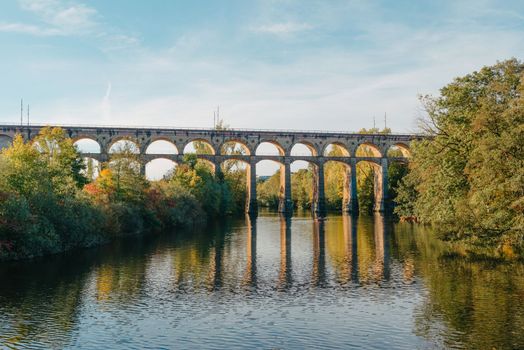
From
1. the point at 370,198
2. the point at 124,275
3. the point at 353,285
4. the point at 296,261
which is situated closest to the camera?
the point at 353,285

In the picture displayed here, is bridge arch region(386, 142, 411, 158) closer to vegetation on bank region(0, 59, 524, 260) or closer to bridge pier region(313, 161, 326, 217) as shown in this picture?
bridge pier region(313, 161, 326, 217)

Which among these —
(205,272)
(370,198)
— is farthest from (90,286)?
(370,198)

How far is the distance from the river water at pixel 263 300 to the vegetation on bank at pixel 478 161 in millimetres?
1979

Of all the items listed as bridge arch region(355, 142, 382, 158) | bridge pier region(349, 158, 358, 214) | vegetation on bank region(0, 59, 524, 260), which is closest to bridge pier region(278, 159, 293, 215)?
bridge pier region(349, 158, 358, 214)

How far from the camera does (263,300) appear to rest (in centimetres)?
1944

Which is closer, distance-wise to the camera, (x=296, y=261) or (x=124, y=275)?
(x=124, y=275)

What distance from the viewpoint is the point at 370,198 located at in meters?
86.1

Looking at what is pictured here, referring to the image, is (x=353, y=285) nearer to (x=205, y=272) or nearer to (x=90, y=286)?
(x=205, y=272)

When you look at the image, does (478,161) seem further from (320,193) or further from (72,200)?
(320,193)

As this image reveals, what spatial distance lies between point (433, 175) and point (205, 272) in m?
14.3

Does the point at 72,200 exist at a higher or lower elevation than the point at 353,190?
higher

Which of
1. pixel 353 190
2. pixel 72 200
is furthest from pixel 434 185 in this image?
pixel 353 190

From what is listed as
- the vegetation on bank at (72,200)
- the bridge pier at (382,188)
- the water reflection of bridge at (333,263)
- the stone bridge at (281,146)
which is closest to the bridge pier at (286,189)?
the stone bridge at (281,146)

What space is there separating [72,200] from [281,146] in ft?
155
